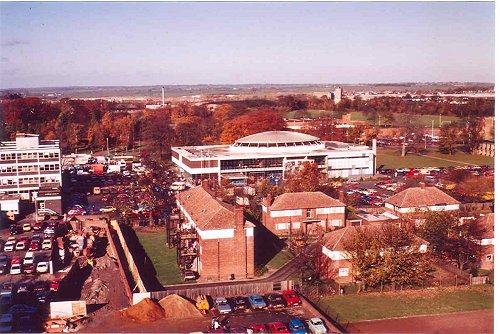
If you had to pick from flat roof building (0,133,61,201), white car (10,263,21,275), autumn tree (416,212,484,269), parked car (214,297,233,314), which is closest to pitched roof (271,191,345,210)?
autumn tree (416,212,484,269)

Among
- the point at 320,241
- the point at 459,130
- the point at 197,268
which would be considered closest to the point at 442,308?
the point at 320,241

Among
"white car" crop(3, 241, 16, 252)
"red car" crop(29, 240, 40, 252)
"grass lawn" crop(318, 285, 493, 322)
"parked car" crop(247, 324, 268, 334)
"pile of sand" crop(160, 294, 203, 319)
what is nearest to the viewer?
"parked car" crop(247, 324, 268, 334)

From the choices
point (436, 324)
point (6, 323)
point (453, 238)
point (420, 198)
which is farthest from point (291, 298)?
point (420, 198)

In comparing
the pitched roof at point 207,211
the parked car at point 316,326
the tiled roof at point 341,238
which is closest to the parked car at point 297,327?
the parked car at point 316,326

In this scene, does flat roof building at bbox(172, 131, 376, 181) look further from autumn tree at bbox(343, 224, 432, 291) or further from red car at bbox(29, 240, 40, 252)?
autumn tree at bbox(343, 224, 432, 291)

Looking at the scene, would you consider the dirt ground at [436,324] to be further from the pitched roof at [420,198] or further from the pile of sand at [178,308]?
the pitched roof at [420,198]

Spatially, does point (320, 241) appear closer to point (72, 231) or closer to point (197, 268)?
point (197, 268)

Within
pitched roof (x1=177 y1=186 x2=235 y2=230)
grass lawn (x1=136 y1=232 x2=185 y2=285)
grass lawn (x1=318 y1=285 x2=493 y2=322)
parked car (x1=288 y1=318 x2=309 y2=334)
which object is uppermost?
pitched roof (x1=177 y1=186 x2=235 y2=230)
